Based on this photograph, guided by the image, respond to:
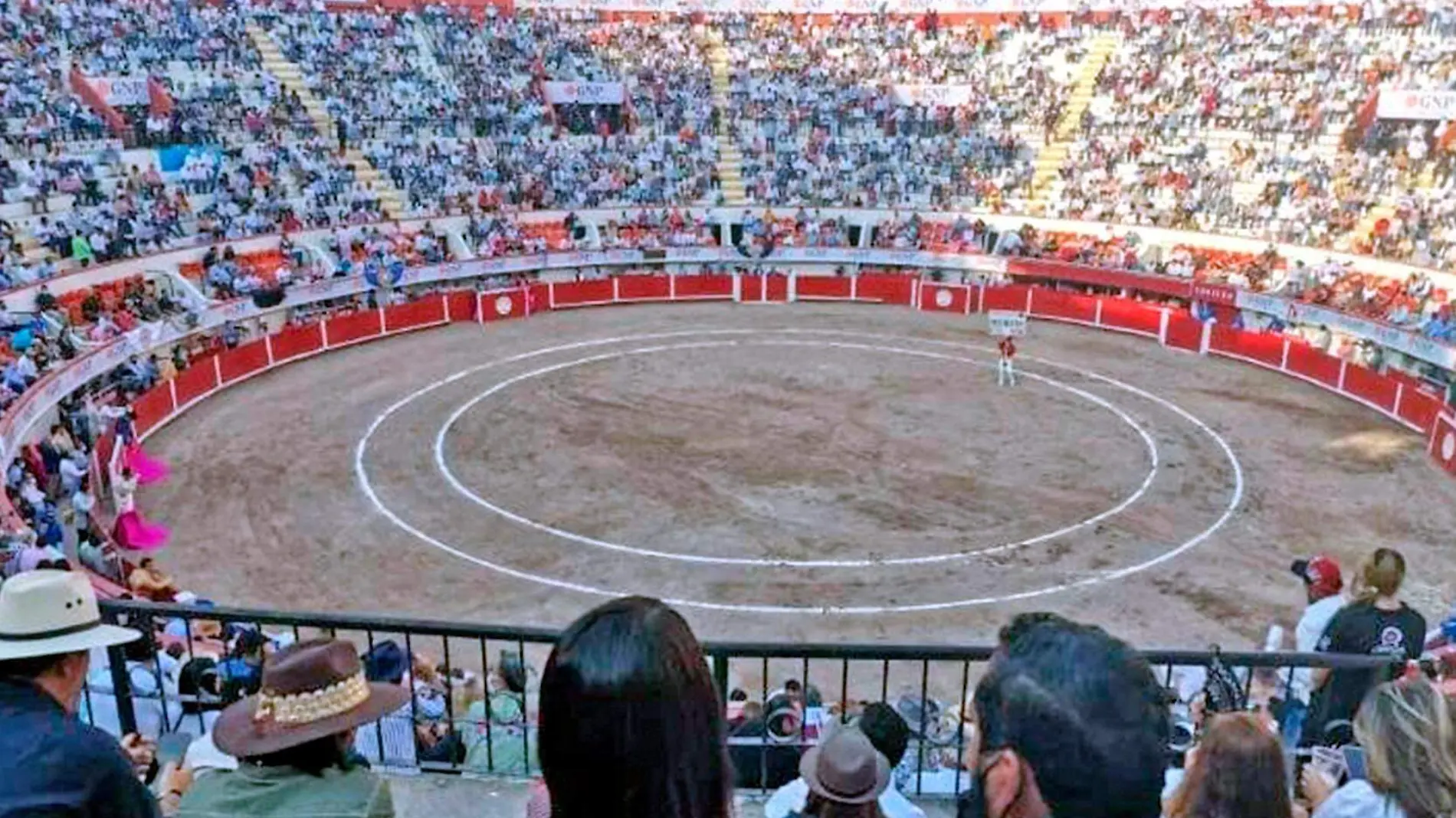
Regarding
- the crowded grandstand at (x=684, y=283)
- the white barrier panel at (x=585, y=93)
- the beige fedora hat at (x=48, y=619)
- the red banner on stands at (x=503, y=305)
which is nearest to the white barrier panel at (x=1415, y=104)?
the crowded grandstand at (x=684, y=283)

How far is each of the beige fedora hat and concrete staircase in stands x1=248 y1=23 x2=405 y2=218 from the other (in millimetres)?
34130

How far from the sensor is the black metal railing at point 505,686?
18.2ft

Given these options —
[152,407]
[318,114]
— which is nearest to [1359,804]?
[152,407]

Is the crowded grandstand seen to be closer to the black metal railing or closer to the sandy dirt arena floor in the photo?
the black metal railing

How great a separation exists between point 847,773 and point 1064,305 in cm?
3109

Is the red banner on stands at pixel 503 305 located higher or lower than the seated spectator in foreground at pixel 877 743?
lower

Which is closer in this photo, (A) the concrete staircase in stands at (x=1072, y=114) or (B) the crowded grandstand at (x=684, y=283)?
(B) the crowded grandstand at (x=684, y=283)

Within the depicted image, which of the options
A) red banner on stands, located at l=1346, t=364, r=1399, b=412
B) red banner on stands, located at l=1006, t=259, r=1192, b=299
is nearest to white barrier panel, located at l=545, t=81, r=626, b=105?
red banner on stands, located at l=1006, t=259, r=1192, b=299

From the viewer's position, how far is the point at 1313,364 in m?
27.0

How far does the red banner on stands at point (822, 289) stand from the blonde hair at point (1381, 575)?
2923cm

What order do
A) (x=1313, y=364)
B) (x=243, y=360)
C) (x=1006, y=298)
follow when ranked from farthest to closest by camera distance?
(x=1006, y=298)
(x=1313, y=364)
(x=243, y=360)

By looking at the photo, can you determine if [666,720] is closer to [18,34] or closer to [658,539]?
[658,539]

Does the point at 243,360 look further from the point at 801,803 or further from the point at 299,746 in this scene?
the point at 299,746

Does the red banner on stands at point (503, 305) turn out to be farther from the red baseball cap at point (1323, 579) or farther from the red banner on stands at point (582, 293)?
the red baseball cap at point (1323, 579)
